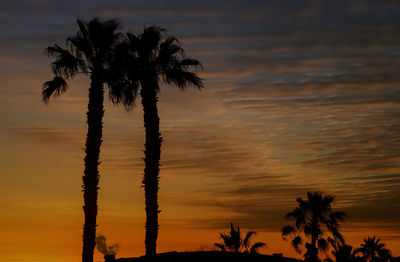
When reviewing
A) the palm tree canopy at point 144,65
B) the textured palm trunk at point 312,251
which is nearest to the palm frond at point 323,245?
the textured palm trunk at point 312,251

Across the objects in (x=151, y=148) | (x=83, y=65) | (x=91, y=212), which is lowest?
(x=91, y=212)

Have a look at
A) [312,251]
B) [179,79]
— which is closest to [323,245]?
[312,251]

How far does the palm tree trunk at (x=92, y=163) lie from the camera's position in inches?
1644

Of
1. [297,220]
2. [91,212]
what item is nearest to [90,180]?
[91,212]

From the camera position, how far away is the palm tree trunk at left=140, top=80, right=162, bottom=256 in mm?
42281

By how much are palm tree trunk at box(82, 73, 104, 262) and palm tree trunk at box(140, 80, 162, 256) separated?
2946 mm

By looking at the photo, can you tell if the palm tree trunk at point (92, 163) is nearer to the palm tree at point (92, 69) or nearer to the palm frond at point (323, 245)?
the palm tree at point (92, 69)

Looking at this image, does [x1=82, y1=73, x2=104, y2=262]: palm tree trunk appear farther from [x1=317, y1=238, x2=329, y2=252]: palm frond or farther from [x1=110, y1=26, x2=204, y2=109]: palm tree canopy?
[x1=317, y1=238, x2=329, y2=252]: palm frond

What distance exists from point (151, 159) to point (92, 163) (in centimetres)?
373

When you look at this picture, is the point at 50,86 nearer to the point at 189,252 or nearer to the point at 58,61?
the point at 58,61

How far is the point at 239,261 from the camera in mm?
42531

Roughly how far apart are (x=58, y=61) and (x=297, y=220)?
30609mm

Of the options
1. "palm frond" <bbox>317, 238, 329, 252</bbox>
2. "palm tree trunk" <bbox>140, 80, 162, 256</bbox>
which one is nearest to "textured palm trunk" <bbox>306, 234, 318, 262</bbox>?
"palm frond" <bbox>317, 238, 329, 252</bbox>

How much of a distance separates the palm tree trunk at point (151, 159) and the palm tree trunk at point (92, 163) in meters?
2.95
